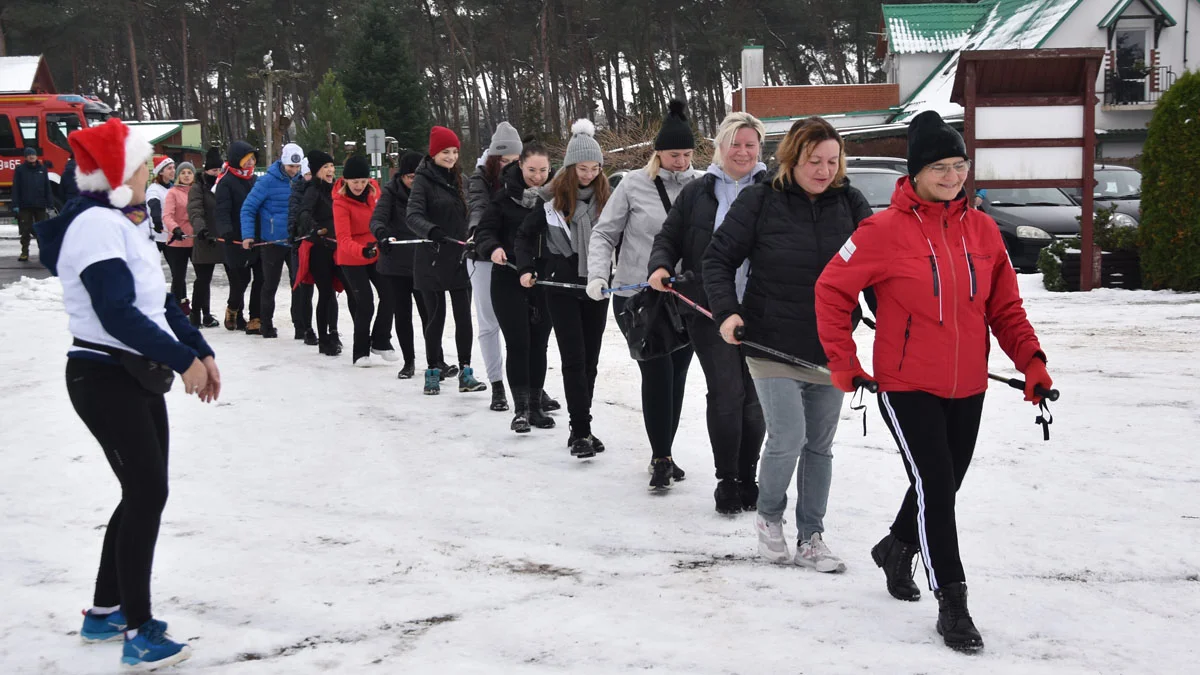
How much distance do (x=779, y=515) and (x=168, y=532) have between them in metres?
2.70

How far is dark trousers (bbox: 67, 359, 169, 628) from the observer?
380 centimetres

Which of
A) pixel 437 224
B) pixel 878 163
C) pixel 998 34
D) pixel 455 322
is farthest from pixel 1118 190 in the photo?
pixel 998 34

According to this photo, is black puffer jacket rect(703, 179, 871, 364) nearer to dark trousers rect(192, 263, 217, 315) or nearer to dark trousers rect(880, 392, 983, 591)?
dark trousers rect(880, 392, 983, 591)

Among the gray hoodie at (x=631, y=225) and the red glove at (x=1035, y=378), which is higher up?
the gray hoodie at (x=631, y=225)

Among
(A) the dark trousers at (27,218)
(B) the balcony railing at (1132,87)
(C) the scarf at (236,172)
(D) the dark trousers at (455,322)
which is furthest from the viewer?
(B) the balcony railing at (1132,87)

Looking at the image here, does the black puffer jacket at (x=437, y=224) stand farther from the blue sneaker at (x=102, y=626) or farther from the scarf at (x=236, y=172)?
the blue sneaker at (x=102, y=626)

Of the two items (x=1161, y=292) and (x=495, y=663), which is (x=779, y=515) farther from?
(x=1161, y=292)

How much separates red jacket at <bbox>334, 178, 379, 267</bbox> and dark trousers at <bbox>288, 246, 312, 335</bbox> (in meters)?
1.66

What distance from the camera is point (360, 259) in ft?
33.3

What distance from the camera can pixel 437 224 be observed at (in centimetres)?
898

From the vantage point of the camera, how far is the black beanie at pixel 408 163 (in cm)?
974

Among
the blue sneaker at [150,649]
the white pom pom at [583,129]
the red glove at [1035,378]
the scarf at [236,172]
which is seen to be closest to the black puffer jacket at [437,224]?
the white pom pom at [583,129]

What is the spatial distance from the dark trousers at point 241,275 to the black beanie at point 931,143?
952 centimetres

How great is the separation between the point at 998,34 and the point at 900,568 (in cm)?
3316
